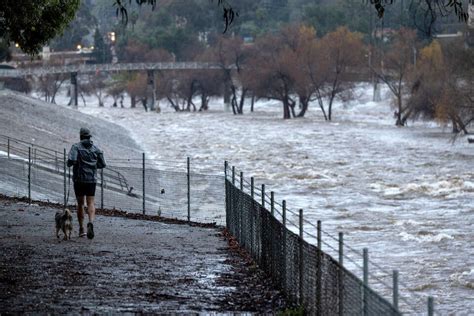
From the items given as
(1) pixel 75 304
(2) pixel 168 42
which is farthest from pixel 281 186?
(2) pixel 168 42

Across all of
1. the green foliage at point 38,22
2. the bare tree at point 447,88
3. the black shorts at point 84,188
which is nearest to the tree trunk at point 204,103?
the bare tree at point 447,88

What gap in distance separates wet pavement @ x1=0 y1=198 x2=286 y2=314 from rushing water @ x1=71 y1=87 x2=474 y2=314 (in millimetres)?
2426

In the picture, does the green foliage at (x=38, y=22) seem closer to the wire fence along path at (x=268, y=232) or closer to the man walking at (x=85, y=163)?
the man walking at (x=85, y=163)

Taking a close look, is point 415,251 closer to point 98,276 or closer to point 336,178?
point 98,276

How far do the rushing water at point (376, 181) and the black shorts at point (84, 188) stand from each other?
14.1ft

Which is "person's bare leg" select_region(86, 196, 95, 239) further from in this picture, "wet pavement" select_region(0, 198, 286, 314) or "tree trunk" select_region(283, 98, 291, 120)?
"tree trunk" select_region(283, 98, 291, 120)

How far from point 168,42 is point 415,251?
167876 millimetres

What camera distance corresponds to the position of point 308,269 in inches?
500

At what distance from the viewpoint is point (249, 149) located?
227ft

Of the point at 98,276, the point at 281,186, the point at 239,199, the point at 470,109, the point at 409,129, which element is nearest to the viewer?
the point at 98,276

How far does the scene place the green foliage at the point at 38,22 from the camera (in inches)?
858

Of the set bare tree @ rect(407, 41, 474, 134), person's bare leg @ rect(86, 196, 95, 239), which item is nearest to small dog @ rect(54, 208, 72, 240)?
person's bare leg @ rect(86, 196, 95, 239)

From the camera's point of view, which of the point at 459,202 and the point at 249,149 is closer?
the point at 459,202

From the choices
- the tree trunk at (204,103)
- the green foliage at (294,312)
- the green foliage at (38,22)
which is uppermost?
the green foliage at (38,22)
